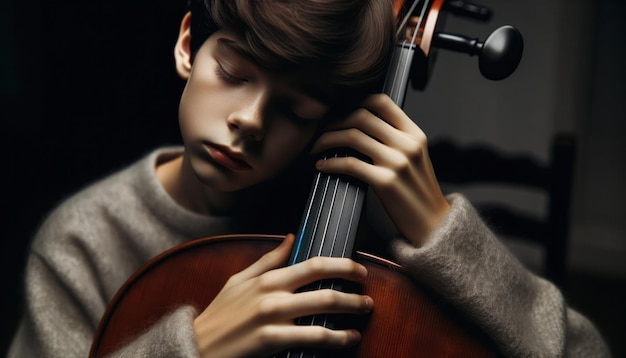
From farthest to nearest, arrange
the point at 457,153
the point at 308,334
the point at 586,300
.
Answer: the point at 586,300, the point at 457,153, the point at 308,334

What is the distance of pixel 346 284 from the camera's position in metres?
0.51

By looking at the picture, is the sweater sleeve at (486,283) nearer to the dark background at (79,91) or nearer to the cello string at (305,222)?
the cello string at (305,222)

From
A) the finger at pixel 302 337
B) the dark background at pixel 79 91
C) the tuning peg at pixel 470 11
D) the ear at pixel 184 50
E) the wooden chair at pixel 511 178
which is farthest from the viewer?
the dark background at pixel 79 91

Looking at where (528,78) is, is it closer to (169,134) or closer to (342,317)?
(169,134)

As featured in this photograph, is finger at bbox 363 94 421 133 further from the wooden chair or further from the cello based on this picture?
the wooden chair

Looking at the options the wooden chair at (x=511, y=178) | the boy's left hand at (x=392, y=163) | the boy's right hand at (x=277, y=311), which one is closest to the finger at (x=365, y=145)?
the boy's left hand at (x=392, y=163)

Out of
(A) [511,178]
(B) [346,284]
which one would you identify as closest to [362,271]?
(B) [346,284]

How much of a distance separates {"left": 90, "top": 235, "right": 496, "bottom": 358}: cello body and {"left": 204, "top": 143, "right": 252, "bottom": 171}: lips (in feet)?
0.22

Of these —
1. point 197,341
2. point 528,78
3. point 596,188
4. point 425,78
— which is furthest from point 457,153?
point 596,188

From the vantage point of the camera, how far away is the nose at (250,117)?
0.52m

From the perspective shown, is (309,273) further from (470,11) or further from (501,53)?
(470,11)

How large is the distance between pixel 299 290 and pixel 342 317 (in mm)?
41

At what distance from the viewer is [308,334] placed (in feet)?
1.51

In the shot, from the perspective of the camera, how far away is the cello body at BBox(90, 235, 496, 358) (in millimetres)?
507
